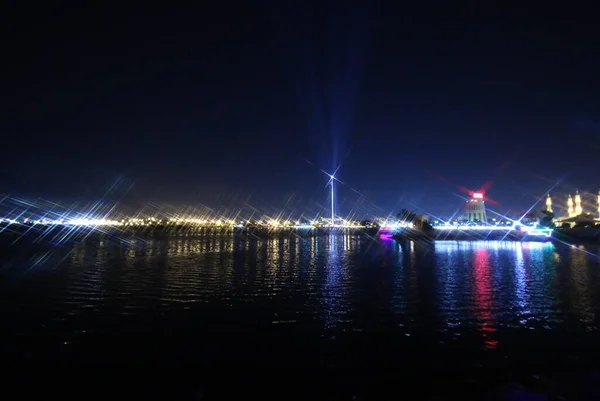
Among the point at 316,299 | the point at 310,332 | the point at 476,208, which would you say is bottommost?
the point at 310,332

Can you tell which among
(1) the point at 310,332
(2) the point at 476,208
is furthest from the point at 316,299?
(2) the point at 476,208

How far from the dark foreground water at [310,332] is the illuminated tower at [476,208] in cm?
18359

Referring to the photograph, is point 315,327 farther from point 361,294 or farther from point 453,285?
point 453,285

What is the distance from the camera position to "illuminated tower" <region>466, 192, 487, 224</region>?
193625 millimetres

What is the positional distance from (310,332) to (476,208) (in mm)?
203062

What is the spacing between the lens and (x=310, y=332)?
41.5 ft

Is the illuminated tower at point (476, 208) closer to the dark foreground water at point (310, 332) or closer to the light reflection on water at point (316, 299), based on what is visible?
the light reflection on water at point (316, 299)

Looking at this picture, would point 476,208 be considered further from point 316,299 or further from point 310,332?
point 310,332

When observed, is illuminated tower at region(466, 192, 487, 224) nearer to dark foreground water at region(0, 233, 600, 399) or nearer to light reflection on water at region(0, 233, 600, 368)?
light reflection on water at region(0, 233, 600, 368)

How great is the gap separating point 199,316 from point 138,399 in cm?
686

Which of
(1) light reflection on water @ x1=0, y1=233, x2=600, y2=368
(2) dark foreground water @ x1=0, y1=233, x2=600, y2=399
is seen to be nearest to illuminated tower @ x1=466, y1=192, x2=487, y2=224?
(1) light reflection on water @ x1=0, y1=233, x2=600, y2=368

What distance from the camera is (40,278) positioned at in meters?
24.2

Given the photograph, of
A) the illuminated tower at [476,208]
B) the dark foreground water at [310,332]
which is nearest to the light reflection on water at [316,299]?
the dark foreground water at [310,332]

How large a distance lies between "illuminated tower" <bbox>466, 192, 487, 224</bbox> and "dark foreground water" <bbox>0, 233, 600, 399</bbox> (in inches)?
7228
